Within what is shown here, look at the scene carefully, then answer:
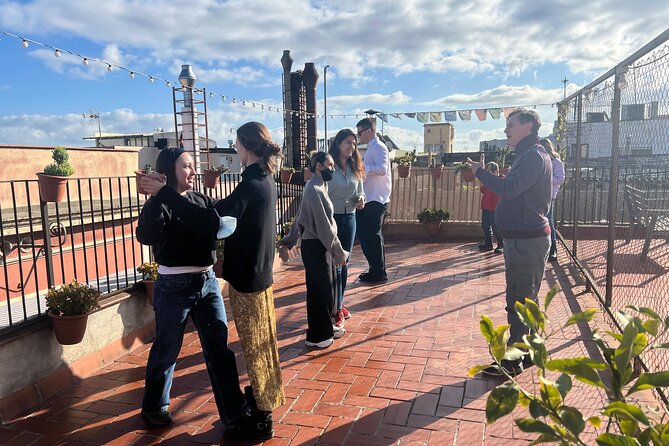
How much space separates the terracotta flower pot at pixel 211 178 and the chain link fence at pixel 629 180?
4587 mm

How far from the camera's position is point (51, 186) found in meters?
3.93

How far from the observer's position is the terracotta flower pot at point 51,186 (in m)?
3.88

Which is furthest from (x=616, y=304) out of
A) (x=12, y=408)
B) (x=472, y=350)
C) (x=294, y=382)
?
(x=12, y=408)

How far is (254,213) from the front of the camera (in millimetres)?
2455

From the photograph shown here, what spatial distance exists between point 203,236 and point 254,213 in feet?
0.93

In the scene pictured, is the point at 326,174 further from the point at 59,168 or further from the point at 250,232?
the point at 59,168

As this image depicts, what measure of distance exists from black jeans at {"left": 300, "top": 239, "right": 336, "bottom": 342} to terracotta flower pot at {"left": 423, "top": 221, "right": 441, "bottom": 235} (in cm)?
502

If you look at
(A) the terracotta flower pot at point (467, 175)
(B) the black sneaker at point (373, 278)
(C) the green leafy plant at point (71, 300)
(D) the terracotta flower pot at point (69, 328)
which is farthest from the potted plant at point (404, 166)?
(D) the terracotta flower pot at point (69, 328)

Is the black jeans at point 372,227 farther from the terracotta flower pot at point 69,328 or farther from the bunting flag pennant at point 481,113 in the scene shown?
the bunting flag pennant at point 481,113

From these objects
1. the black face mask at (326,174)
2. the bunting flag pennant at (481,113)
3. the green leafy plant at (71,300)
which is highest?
the bunting flag pennant at (481,113)

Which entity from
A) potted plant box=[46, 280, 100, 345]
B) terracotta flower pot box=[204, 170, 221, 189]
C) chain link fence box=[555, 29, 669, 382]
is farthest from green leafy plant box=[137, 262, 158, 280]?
chain link fence box=[555, 29, 669, 382]

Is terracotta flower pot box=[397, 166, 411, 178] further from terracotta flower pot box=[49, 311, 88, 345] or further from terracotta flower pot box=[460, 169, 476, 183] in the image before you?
terracotta flower pot box=[49, 311, 88, 345]

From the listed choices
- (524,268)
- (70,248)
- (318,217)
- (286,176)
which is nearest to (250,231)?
(318,217)

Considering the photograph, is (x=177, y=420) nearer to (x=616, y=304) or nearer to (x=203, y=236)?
(x=203, y=236)
